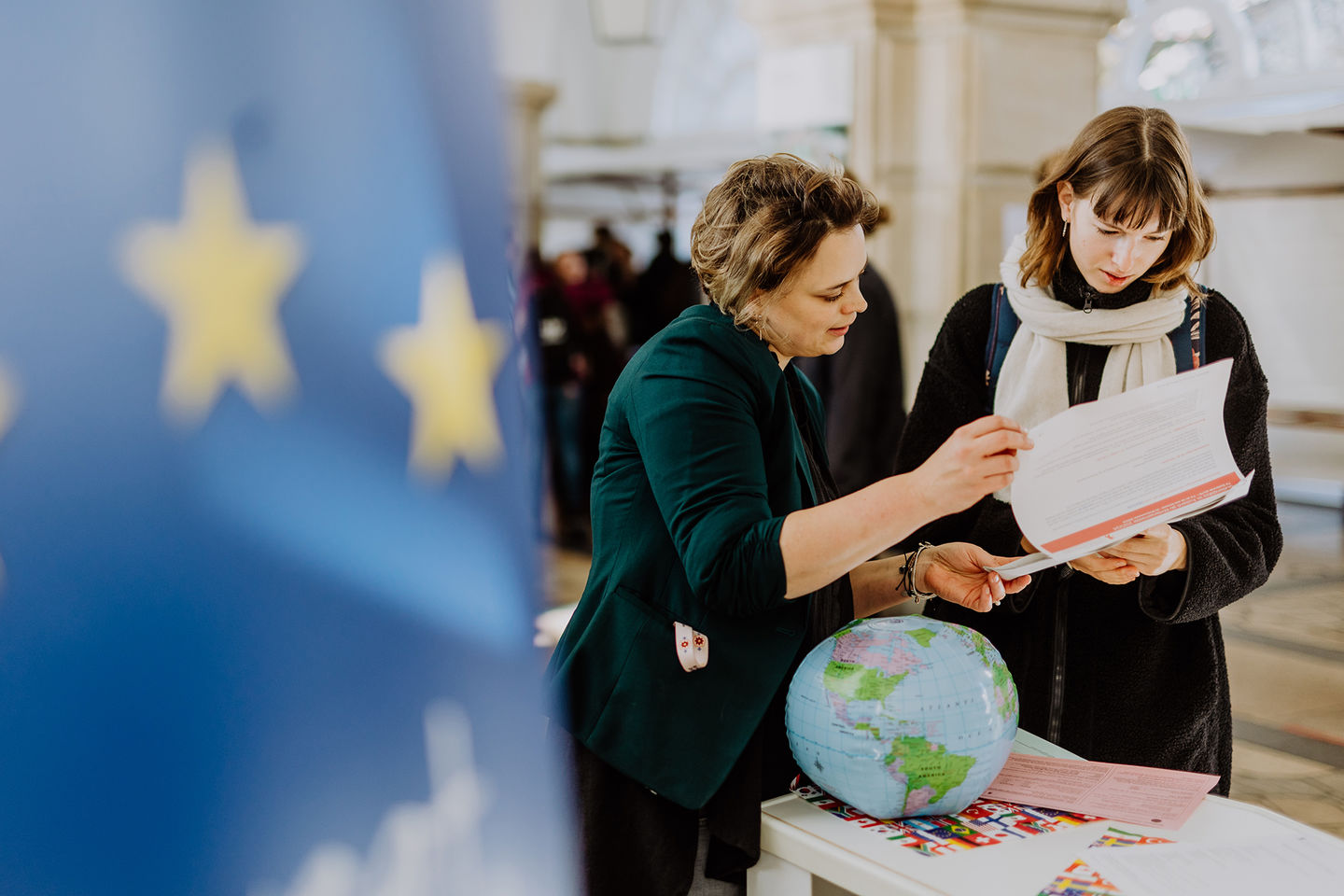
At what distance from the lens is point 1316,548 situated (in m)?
7.27

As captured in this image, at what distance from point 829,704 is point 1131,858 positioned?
395mm

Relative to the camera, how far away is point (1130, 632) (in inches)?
76.8

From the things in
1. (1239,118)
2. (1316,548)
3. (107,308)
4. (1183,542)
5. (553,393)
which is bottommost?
(1316,548)

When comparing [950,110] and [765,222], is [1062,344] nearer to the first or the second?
[765,222]

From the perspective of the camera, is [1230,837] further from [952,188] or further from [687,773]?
[952,188]

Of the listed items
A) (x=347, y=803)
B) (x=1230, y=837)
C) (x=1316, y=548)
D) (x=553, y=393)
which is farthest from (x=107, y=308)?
(x=1316, y=548)

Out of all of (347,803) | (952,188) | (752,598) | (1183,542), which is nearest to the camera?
(752,598)

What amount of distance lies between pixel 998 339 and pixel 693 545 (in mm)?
859

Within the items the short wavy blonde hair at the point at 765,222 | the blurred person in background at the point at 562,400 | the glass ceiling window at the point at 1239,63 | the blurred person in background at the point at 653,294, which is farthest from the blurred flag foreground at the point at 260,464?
the glass ceiling window at the point at 1239,63

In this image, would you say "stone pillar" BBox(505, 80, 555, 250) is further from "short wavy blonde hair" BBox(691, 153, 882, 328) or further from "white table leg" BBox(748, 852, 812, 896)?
"white table leg" BBox(748, 852, 812, 896)

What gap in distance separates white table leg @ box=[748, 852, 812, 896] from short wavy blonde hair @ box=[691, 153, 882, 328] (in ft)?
2.28

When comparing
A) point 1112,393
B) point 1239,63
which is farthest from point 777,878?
point 1239,63

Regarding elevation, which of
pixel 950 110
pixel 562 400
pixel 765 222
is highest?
pixel 950 110

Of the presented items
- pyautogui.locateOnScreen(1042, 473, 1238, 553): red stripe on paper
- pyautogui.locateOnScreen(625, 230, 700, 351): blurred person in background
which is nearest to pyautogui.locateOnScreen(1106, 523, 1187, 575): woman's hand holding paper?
pyautogui.locateOnScreen(1042, 473, 1238, 553): red stripe on paper
